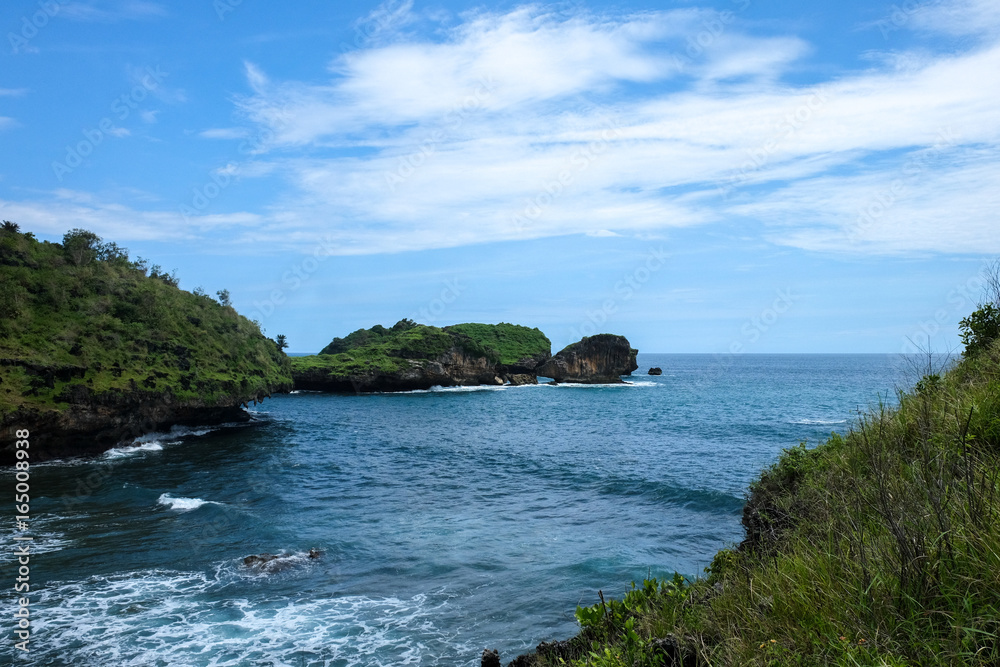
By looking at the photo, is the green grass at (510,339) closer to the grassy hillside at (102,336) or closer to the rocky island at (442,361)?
the rocky island at (442,361)

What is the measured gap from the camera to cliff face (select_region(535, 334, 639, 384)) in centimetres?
10231

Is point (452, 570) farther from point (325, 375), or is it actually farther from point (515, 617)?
point (325, 375)

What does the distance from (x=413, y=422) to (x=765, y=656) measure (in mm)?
48661

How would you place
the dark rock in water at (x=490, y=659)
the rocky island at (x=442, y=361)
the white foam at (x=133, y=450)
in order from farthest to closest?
the rocky island at (x=442, y=361)
the white foam at (x=133, y=450)
the dark rock in water at (x=490, y=659)

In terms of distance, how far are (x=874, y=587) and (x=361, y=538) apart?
16.1 m

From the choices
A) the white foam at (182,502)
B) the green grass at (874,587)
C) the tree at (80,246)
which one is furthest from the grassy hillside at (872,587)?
the tree at (80,246)

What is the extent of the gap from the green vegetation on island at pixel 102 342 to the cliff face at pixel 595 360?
6441cm

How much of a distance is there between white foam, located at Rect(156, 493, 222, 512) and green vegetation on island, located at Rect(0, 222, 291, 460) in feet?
36.5

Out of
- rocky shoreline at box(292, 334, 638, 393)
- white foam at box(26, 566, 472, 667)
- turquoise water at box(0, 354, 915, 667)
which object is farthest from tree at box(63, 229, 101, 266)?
rocky shoreline at box(292, 334, 638, 393)

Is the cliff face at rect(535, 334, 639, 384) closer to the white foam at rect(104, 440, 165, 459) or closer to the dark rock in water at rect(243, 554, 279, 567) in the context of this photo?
the white foam at rect(104, 440, 165, 459)

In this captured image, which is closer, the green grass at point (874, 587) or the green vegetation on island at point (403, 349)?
the green grass at point (874, 587)

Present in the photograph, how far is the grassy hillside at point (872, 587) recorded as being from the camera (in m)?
3.76

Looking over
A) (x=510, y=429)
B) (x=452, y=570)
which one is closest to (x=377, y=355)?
(x=510, y=429)

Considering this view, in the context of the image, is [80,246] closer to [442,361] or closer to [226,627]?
[226,627]
